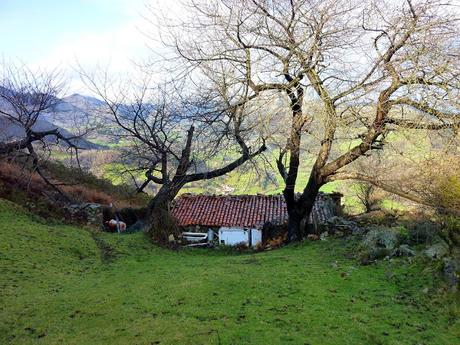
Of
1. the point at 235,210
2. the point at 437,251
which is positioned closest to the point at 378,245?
the point at 437,251

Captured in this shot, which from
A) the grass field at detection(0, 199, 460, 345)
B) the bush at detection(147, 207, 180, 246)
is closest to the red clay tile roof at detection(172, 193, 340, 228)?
the bush at detection(147, 207, 180, 246)

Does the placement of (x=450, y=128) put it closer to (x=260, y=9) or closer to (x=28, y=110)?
(x=260, y=9)

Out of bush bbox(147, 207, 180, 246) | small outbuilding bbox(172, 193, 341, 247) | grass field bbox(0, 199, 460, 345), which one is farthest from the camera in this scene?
small outbuilding bbox(172, 193, 341, 247)

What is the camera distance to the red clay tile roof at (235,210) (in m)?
17.5

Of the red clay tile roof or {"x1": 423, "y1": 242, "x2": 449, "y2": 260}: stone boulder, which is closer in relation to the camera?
{"x1": 423, "y1": 242, "x2": 449, "y2": 260}: stone boulder

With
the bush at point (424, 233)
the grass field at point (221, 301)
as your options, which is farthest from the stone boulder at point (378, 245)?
the bush at point (424, 233)

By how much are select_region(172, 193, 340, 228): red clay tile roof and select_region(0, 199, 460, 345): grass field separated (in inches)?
288

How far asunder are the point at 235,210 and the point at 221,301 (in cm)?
1212

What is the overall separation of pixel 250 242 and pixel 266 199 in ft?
9.65

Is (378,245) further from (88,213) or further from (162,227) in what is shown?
(88,213)

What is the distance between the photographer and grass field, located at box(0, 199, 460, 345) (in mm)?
5293

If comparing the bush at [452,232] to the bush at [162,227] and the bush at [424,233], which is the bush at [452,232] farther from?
the bush at [162,227]

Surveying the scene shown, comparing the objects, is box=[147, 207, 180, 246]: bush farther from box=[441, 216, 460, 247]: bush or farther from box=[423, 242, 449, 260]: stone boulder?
box=[441, 216, 460, 247]: bush

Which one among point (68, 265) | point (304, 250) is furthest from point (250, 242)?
point (68, 265)
